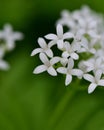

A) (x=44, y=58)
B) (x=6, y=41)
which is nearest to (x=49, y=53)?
(x=44, y=58)

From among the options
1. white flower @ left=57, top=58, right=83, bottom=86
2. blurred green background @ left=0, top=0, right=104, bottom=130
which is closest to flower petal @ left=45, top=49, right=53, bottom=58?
white flower @ left=57, top=58, right=83, bottom=86

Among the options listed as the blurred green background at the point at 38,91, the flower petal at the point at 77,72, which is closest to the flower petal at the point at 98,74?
the flower petal at the point at 77,72

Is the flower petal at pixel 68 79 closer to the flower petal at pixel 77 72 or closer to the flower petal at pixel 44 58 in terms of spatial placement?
the flower petal at pixel 77 72

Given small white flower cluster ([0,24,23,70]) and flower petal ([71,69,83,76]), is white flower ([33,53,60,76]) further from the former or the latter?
small white flower cluster ([0,24,23,70])

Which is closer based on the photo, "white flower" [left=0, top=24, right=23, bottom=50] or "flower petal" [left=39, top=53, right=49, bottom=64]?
"flower petal" [left=39, top=53, right=49, bottom=64]

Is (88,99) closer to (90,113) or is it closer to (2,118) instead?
(90,113)

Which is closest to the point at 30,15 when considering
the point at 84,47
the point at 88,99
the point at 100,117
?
the point at 88,99

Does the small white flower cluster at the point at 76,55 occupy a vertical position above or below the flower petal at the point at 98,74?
above

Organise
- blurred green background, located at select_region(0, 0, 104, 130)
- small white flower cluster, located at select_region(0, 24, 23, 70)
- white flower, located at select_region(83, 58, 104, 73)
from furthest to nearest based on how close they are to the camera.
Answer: small white flower cluster, located at select_region(0, 24, 23, 70)
blurred green background, located at select_region(0, 0, 104, 130)
white flower, located at select_region(83, 58, 104, 73)

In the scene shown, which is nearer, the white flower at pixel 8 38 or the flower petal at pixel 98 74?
the flower petal at pixel 98 74

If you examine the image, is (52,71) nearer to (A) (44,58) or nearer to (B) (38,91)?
(A) (44,58)
